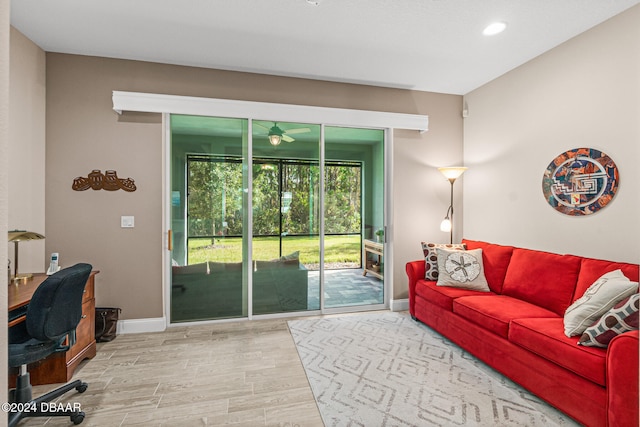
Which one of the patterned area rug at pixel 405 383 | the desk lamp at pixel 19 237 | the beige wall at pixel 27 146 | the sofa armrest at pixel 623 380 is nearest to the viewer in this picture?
the sofa armrest at pixel 623 380

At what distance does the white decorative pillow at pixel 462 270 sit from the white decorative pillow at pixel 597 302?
1.10 meters

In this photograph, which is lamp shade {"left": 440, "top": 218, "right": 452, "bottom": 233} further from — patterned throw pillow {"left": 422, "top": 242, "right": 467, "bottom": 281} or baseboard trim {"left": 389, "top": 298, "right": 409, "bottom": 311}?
baseboard trim {"left": 389, "top": 298, "right": 409, "bottom": 311}

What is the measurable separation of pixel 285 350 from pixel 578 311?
7.53ft

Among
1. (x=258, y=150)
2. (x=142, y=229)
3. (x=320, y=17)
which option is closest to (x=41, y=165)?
(x=142, y=229)

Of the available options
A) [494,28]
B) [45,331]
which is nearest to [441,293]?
[494,28]

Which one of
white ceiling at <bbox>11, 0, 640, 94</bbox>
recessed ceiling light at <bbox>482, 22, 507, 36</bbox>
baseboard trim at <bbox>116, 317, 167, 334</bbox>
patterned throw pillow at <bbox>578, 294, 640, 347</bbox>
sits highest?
white ceiling at <bbox>11, 0, 640, 94</bbox>

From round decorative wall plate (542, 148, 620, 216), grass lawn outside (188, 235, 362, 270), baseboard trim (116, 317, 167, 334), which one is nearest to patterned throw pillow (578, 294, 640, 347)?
round decorative wall plate (542, 148, 620, 216)

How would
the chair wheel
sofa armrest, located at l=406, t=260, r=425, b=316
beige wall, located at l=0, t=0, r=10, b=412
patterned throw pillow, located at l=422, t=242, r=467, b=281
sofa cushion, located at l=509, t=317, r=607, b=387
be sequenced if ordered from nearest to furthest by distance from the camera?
beige wall, located at l=0, t=0, r=10, b=412 → sofa cushion, located at l=509, t=317, r=607, b=387 → the chair wheel → patterned throw pillow, located at l=422, t=242, r=467, b=281 → sofa armrest, located at l=406, t=260, r=425, b=316

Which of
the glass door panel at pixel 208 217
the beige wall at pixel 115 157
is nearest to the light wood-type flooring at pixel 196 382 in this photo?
the glass door panel at pixel 208 217

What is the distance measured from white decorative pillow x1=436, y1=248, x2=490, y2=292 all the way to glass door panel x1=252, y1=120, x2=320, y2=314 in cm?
147

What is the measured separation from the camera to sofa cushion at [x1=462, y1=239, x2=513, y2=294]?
10.8ft

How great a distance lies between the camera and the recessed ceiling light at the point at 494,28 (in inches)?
107

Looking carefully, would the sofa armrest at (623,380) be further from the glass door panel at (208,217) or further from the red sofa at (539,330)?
the glass door panel at (208,217)

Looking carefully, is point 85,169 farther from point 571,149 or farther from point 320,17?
point 571,149
